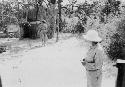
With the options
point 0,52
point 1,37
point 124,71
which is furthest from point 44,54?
point 1,37

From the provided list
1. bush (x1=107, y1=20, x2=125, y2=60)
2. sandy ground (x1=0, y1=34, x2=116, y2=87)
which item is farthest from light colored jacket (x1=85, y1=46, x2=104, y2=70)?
bush (x1=107, y1=20, x2=125, y2=60)

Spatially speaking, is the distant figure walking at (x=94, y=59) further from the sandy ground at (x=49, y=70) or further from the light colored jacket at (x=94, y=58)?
the sandy ground at (x=49, y=70)

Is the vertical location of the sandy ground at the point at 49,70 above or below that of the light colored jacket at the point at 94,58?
below

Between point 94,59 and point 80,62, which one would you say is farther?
point 80,62

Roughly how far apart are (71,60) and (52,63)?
87 cm

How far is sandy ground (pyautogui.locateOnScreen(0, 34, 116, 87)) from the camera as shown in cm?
1059

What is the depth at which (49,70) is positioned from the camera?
1193 centimetres

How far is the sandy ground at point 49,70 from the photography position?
10.6 metres

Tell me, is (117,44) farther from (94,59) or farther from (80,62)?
(94,59)

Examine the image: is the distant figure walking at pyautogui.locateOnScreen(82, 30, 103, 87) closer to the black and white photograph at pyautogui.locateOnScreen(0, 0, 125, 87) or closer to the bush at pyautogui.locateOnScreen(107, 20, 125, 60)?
the black and white photograph at pyautogui.locateOnScreen(0, 0, 125, 87)

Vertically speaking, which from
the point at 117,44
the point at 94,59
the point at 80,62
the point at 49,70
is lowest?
the point at 49,70

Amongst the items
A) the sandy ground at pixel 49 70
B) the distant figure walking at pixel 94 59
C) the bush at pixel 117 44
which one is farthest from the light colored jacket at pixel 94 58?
the bush at pixel 117 44

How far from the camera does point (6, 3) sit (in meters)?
28.5

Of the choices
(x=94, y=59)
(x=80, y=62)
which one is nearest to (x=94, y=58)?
(x=94, y=59)
